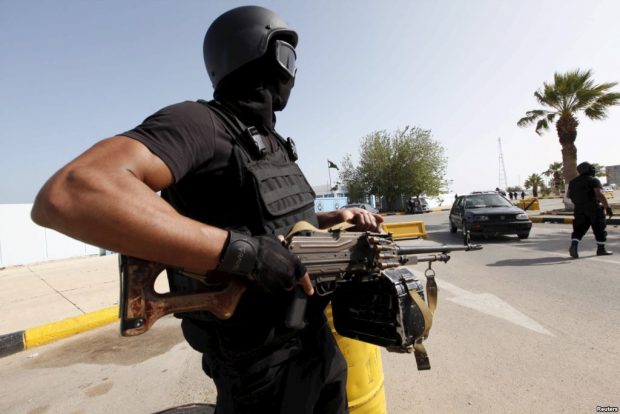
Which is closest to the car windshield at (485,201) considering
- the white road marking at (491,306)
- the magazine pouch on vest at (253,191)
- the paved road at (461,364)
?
the paved road at (461,364)

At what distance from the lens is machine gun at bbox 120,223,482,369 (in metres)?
0.89

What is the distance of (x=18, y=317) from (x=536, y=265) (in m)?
7.95

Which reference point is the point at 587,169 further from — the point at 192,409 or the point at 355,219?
the point at 192,409

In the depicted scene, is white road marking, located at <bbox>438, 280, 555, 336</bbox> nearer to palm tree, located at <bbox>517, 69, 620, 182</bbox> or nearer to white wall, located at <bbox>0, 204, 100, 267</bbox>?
white wall, located at <bbox>0, 204, 100, 267</bbox>

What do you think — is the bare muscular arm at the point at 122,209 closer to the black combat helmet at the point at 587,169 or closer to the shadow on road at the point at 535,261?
the shadow on road at the point at 535,261

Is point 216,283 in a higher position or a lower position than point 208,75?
lower

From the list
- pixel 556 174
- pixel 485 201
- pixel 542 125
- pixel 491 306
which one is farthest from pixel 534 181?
pixel 491 306

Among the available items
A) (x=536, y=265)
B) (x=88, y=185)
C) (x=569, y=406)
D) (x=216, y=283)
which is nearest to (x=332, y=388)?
(x=216, y=283)

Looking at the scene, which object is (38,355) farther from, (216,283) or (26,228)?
(26,228)

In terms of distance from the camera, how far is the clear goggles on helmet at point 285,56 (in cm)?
133

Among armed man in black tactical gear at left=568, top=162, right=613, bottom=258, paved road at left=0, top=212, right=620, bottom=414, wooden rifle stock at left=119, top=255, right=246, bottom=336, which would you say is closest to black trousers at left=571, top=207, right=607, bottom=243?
armed man in black tactical gear at left=568, top=162, right=613, bottom=258

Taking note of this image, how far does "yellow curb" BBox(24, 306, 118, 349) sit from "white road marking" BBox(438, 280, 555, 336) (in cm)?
451

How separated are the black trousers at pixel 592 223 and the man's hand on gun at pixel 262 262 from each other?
23.8 feet

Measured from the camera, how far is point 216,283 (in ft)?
3.13
